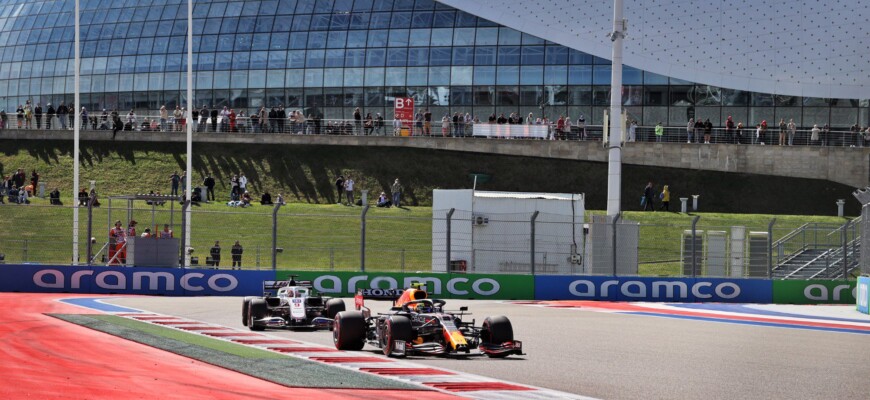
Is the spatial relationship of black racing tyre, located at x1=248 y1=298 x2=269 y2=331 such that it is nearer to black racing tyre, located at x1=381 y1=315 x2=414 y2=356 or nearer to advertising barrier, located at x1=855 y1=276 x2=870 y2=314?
black racing tyre, located at x1=381 y1=315 x2=414 y2=356

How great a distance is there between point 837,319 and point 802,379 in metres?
12.4

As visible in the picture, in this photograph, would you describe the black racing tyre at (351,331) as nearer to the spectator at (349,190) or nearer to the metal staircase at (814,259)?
the metal staircase at (814,259)

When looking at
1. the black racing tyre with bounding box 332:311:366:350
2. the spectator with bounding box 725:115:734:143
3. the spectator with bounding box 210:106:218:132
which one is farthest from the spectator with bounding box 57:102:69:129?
the black racing tyre with bounding box 332:311:366:350

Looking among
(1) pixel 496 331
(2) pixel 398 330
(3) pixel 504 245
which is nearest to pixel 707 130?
(3) pixel 504 245

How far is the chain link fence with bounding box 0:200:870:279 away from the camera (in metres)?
32.1

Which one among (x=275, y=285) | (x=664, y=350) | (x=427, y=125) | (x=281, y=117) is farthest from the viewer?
(x=281, y=117)

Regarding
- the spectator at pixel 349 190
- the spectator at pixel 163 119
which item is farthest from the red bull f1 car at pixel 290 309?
the spectator at pixel 163 119

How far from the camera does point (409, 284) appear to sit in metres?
31.6

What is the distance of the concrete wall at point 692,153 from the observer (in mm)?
54000

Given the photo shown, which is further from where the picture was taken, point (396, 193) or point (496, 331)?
point (396, 193)

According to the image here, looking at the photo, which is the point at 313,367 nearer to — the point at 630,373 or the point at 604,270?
the point at 630,373

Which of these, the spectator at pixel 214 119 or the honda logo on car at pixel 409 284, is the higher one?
the spectator at pixel 214 119

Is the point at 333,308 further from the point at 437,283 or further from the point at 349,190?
the point at 349,190

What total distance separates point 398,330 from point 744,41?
46.3 meters
